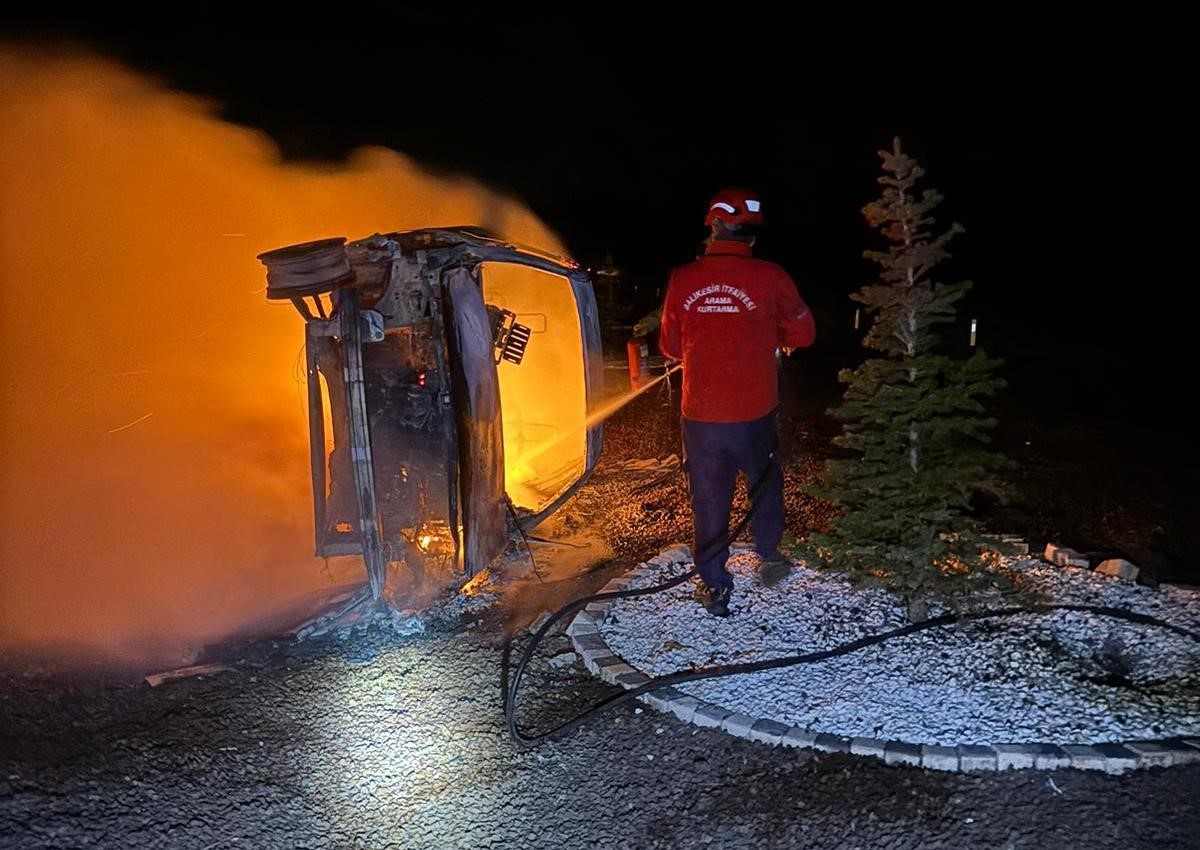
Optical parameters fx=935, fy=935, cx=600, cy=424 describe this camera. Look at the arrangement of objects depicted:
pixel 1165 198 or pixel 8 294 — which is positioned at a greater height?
pixel 1165 198

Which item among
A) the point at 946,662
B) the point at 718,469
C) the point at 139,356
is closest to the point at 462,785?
the point at 718,469

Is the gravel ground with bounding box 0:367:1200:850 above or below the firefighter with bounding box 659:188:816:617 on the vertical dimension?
below

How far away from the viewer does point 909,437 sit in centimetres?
510

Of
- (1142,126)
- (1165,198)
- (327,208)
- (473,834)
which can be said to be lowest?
(473,834)

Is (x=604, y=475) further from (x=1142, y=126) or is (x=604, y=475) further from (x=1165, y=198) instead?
(x=1142, y=126)

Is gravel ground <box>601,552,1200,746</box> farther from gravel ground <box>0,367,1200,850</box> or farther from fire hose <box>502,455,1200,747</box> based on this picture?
gravel ground <box>0,367,1200,850</box>

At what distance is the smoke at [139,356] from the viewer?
7219mm

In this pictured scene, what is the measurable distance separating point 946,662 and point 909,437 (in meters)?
1.22

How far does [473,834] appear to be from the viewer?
3.94 m

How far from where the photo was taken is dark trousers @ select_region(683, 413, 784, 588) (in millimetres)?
5730

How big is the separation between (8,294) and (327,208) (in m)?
2.82

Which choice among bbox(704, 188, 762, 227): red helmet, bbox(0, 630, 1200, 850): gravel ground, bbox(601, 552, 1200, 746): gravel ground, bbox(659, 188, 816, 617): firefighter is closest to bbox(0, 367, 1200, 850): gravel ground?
bbox(0, 630, 1200, 850): gravel ground

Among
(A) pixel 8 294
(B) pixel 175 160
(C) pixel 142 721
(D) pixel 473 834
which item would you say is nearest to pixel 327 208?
(B) pixel 175 160

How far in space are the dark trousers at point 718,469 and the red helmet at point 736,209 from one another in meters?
1.20
